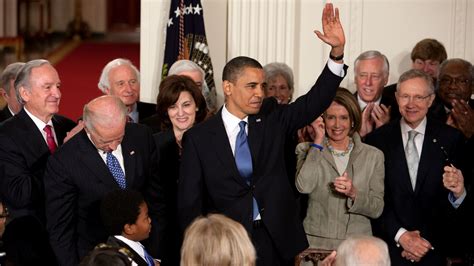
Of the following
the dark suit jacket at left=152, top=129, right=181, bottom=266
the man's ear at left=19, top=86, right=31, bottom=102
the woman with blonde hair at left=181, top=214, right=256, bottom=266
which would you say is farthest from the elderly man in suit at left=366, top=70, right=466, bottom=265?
the woman with blonde hair at left=181, top=214, right=256, bottom=266

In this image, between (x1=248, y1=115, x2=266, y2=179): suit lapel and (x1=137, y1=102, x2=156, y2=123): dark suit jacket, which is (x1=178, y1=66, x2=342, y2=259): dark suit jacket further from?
(x1=137, y1=102, x2=156, y2=123): dark suit jacket

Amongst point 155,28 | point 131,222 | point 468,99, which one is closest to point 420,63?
point 468,99

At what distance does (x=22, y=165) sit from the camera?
5.74 metres

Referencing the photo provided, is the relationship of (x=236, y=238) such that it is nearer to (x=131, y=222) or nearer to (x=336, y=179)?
(x=131, y=222)

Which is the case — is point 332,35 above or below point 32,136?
above

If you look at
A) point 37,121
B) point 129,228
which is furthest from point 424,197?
point 37,121

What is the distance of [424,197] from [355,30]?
2827 millimetres

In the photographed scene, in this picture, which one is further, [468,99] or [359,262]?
[468,99]

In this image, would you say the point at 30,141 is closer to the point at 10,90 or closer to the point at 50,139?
the point at 50,139

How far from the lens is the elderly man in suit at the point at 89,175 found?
546 centimetres

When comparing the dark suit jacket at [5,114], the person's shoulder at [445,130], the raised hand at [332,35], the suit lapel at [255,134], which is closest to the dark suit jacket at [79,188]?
the suit lapel at [255,134]

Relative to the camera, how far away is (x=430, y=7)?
8688 millimetres

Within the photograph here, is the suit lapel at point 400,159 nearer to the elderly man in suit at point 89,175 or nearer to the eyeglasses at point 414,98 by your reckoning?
the eyeglasses at point 414,98

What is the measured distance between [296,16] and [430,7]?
115 centimetres
